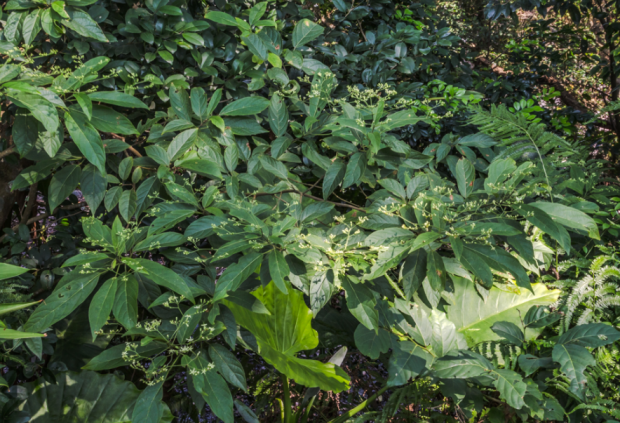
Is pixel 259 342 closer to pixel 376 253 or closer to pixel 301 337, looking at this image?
pixel 301 337

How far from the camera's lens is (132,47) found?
5.33 ft

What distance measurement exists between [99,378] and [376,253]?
3.79 feet

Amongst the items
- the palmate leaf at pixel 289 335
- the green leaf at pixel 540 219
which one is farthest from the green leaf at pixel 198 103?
the green leaf at pixel 540 219

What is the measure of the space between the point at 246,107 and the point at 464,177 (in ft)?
2.33

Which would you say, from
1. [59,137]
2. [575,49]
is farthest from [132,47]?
[575,49]

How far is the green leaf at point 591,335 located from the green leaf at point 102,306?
1.41 meters

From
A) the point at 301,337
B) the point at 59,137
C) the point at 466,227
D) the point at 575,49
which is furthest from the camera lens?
the point at 575,49

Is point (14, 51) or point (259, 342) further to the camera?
point (259, 342)

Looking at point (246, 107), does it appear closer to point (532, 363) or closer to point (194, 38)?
point (194, 38)

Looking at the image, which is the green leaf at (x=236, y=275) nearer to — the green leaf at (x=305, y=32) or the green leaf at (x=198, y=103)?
the green leaf at (x=198, y=103)

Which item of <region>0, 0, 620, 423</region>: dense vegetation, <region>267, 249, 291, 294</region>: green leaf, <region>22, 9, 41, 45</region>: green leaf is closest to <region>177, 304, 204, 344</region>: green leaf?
<region>0, 0, 620, 423</region>: dense vegetation

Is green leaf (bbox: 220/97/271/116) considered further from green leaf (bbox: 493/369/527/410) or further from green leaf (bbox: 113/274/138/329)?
green leaf (bbox: 493/369/527/410)

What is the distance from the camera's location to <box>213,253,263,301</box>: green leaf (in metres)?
0.97

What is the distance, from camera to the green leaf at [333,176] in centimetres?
128
